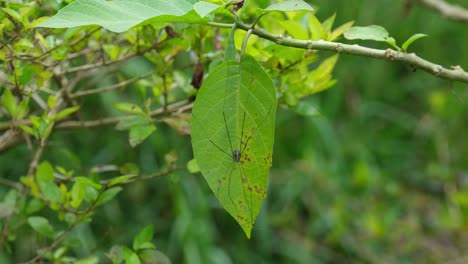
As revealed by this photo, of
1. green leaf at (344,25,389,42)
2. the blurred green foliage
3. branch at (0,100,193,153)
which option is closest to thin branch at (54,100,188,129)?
branch at (0,100,193,153)

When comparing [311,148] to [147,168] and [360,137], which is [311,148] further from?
[147,168]

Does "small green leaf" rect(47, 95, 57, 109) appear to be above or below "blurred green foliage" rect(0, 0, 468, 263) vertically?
above

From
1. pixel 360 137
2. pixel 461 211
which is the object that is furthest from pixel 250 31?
pixel 360 137

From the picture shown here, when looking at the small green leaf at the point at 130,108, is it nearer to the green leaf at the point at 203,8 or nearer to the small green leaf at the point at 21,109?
the small green leaf at the point at 21,109

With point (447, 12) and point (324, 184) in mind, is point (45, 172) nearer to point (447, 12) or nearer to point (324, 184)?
point (447, 12)

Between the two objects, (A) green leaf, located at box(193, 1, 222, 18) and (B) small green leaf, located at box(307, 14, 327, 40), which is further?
(B) small green leaf, located at box(307, 14, 327, 40)

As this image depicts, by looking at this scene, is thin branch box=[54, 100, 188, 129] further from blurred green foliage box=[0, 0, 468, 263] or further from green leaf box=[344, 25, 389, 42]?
blurred green foliage box=[0, 0, 468, 263]
